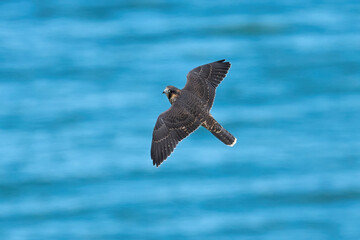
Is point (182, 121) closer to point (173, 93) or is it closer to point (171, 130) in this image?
point (171, 130)

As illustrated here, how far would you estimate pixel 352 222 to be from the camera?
28.1m

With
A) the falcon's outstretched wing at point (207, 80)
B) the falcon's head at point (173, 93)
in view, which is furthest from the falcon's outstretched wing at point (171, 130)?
the falcon's outstretched wing at point (207, 80)

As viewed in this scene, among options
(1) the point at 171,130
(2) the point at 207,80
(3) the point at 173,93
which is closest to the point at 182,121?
(1) the point at 171,130

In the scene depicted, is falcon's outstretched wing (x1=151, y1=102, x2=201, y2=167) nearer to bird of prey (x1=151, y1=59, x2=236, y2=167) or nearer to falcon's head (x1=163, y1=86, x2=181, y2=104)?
bird of prey (x1=151, y1=59, x2=236, y2=167)

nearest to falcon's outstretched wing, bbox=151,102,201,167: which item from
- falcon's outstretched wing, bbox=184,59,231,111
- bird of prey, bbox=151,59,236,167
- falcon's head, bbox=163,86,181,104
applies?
bird of prey, bbox=151,59,236,167

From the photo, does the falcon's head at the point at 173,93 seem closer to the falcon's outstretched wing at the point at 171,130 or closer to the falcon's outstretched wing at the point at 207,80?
the falcon's outstretched wing at the point at 171,130

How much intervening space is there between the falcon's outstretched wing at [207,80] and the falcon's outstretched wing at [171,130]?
357mm

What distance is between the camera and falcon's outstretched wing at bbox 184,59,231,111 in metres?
10.6

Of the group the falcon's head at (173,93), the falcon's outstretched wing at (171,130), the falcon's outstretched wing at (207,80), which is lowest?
the falcon's outstretched wing at (171,130)

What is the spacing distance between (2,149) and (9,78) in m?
4.91

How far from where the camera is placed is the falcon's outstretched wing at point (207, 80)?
418 inches

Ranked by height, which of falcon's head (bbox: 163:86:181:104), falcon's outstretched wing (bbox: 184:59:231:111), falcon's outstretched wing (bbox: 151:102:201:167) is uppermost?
falcon's outstretched wing (bbox: 184:59:231:111)

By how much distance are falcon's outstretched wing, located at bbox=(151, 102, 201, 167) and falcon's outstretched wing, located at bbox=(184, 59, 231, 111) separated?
1.17 feet

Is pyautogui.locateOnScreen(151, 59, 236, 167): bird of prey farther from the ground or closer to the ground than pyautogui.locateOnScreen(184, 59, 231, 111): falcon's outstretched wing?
closer to the ground
